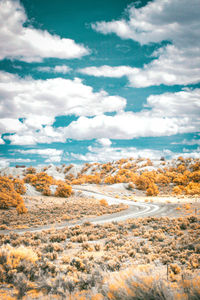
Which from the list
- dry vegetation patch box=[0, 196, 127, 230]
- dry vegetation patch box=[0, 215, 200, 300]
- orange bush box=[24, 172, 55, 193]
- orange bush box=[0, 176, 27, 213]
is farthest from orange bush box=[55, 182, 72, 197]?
dry vegetation patch box=[0, 215, 200, 300]

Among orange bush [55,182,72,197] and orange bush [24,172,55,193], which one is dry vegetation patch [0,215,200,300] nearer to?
orange bush [55,182,72,197]

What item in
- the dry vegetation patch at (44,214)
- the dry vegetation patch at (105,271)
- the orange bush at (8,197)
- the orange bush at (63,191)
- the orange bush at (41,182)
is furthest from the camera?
the orange bush at (41,182)

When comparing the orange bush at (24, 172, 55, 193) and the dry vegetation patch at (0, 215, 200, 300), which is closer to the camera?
the dry vegetation patch at (0, 215, 200, 300)

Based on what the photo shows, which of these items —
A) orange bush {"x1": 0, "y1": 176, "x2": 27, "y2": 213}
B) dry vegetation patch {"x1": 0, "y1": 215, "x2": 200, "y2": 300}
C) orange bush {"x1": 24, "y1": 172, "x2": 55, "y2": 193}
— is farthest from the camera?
orange bush {"x1": 24, "y1": 172, "x2": 55, "y2": 193}

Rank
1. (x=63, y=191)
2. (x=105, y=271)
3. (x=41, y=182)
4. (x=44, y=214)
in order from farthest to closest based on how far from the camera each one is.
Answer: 1. (x=41, y=182)
2. (x=63, y=191)
3. (x=44, y=214)
4. (x=105, y=271)

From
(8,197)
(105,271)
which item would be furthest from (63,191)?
(105,271)

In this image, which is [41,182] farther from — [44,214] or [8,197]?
[44,214]

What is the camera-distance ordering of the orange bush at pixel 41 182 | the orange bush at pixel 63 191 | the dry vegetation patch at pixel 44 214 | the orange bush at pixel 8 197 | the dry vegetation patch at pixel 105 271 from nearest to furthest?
1. the dry vegetation patch at pixel 105 271
2. the dry vegetation patch at pixel 44 214
3. the orange bush at pixel 8 197
4. the orange bush at pixel 63 191
5. the orange bush at pixel 41 182

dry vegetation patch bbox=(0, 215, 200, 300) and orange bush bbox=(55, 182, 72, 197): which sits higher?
dry vegetation patch bbox=(0, 215, 200, 300)

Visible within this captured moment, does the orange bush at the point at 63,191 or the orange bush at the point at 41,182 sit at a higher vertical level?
the orange bush at the point at 41,182

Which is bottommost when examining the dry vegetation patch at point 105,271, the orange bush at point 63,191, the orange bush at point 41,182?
the orange bush at point 63,191

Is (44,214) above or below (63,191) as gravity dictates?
above

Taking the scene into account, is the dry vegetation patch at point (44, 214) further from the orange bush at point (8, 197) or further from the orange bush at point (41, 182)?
the orange bush at point (41, 182)

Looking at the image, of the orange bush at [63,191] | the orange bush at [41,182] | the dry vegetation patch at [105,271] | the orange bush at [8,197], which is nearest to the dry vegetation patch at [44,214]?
the orange bush at [8,197]
